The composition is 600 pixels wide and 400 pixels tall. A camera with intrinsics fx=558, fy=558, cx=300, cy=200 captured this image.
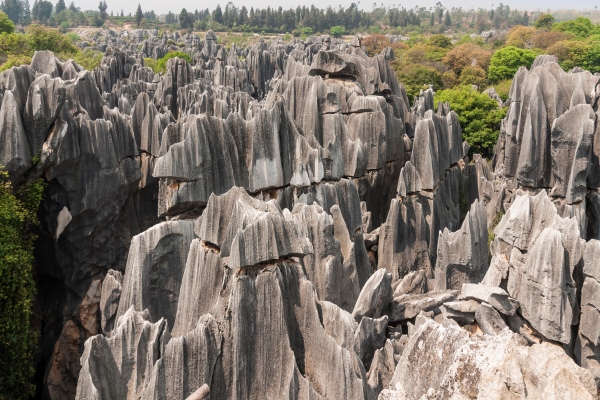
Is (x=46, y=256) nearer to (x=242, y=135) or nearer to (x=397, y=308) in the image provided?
(x=242, y=135)

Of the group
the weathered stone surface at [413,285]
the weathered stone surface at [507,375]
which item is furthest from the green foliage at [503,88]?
the weathered stone surface at [507,375]

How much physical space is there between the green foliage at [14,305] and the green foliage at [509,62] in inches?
1757

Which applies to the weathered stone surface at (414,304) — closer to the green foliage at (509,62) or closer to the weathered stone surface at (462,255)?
the weathered stone surface at (462,255)

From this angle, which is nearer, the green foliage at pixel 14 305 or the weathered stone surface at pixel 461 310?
the weathered stone surface at pixel 461 310

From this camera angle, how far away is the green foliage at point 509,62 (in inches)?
1895

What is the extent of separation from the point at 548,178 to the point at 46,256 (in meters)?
15.7

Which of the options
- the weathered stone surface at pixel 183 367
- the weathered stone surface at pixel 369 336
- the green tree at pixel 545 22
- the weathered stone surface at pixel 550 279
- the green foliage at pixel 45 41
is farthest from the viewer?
the green tree at pixel 545 22

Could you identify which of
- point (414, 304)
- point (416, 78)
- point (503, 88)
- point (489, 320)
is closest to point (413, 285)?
point (414, 304)

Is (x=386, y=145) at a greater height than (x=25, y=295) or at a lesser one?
greater

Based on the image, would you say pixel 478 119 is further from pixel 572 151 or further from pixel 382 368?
pixel 382 368

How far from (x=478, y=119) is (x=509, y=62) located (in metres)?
19.7

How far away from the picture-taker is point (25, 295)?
38.2ft

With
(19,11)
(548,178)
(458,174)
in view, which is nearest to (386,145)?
(458,174)

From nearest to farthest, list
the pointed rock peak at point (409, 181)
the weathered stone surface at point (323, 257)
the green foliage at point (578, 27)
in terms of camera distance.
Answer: the weathered stone surface at point (323, 257) → the pointed rock peak at point (409, 181) → the green foliage at point (578, 27)
